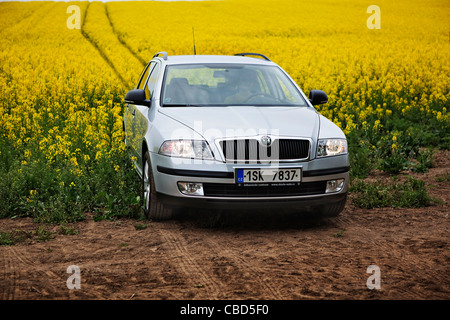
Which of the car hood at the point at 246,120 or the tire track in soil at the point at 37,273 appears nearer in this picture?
the tire track in soil at the point at 37,273

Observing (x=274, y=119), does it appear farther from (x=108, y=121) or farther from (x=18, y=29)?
(x=18, y=29)

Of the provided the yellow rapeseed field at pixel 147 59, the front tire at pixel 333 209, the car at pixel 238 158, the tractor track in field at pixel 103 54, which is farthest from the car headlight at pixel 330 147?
the tractor track in field at pixel 103 54

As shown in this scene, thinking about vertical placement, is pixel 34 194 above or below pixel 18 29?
below

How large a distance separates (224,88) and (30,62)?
52.9 ft

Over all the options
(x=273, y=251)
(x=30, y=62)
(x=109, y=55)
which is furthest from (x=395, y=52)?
(x=273, y=251)

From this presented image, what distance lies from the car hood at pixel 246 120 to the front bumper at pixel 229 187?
31cm

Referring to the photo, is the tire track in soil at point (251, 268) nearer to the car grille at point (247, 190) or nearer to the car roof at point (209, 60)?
the car grille at point (247, 190)

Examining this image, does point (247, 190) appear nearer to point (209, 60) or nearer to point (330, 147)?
point (330, 147)

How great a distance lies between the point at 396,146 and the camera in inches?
396

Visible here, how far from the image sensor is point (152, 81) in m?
7.68

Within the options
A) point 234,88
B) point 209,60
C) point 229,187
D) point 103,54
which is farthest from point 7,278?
point 103,54

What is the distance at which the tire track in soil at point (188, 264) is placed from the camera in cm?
421

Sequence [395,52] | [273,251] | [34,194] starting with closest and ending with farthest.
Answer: [273,251] < [34,194] < [395,52]

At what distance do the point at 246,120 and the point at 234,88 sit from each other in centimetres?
117
